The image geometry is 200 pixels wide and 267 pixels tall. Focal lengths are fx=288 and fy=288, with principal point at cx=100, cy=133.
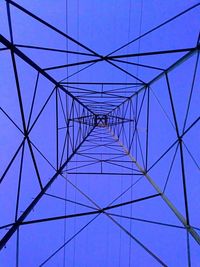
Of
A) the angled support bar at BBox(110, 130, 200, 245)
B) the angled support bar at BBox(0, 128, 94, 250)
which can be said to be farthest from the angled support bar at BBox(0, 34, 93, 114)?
the angled support bar at BBox(110, 130, 200, 245)

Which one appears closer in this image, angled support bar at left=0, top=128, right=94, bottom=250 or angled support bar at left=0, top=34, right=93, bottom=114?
angled support bar at left=0, top=128, right=94, bottom=250

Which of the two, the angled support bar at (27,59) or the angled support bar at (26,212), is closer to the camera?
the angled support bar at (26,212)

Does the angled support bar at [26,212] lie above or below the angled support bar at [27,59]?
below

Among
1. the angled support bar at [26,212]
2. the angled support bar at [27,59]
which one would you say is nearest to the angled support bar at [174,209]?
the angled support bar at [26,212]

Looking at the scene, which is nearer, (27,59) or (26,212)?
(26,212)

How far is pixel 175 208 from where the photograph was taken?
19.4 ft

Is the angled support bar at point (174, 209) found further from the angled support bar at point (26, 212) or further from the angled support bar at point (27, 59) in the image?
the angled support bar at point (27, 59)

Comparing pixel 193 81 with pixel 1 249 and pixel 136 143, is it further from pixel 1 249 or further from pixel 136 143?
pixel 136 143

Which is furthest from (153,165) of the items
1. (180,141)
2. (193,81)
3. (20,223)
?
(20,223)

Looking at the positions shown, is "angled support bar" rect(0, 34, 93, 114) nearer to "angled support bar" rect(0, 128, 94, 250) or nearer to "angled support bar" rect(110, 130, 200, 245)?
"angled support bar" rect(0, 128, 94, 250)

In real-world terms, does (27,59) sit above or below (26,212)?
above

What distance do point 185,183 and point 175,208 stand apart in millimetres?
702

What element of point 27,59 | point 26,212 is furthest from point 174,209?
point 27,59

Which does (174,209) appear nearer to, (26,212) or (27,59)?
(26,212)
